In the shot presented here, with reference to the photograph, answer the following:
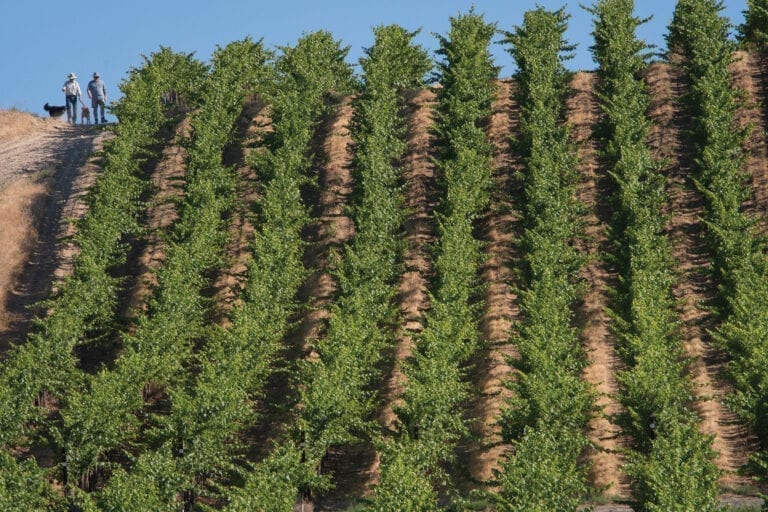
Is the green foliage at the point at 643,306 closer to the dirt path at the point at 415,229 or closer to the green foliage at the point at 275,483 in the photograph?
the dirt path at the point at 415,229

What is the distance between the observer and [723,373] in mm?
31609

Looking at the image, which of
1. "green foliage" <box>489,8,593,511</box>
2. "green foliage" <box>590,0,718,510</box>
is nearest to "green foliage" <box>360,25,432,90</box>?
"green foliage" <box>489,8,593,511</box>

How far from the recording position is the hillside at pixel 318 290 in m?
30.7

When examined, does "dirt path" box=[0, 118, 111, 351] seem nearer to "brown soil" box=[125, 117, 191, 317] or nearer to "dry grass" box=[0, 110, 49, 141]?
"dry grass" box=[0, 110, 49, 141]

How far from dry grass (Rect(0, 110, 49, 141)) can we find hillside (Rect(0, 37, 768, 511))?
402 centimetres

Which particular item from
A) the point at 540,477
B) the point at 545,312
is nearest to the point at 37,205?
the point at 545,312

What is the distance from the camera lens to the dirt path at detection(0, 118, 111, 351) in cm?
4066

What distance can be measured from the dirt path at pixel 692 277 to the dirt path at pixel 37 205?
24.1m

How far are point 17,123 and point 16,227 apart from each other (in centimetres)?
1427

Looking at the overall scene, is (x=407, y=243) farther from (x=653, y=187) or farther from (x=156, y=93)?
(x=156, y=93)

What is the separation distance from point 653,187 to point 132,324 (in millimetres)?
20798

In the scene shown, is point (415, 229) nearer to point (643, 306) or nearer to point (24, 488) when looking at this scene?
point (643, 306)

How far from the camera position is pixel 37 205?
46312 millimetres

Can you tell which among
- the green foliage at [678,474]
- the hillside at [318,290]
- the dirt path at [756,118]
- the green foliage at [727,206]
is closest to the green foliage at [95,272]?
the hillside at [318,290]
